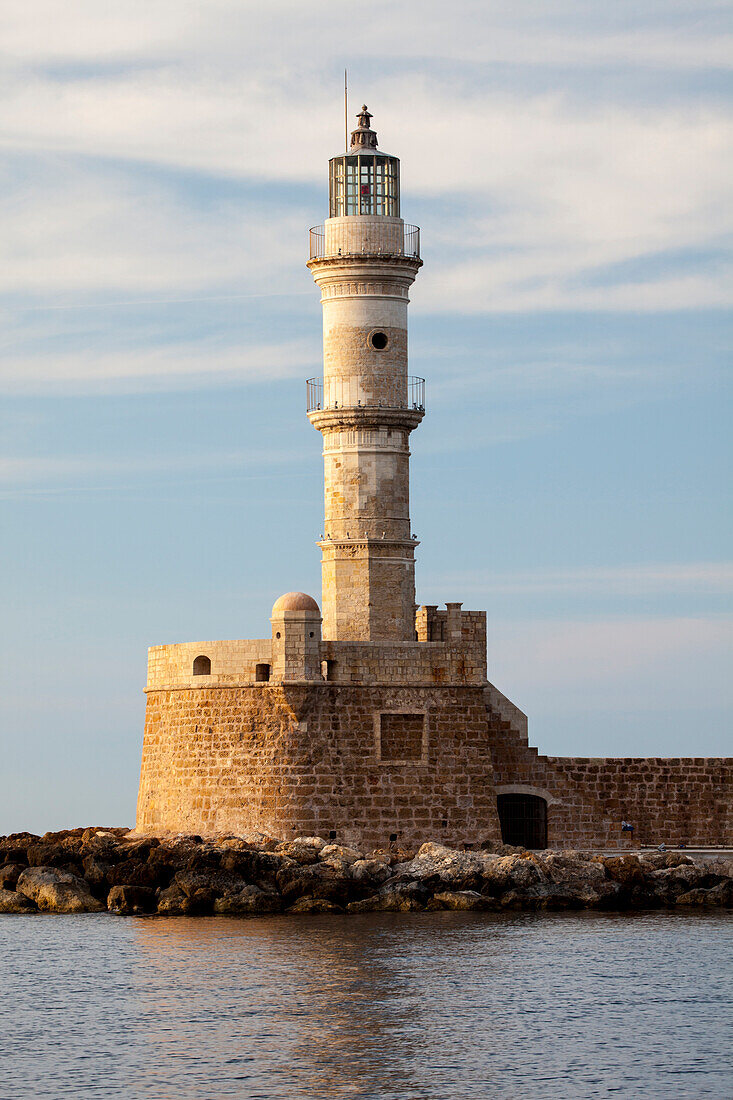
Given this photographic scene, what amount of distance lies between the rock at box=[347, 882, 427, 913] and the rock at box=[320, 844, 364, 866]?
725 millimetres

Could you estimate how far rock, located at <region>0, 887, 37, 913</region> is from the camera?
33406 millimetres

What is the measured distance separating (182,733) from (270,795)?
240 cm

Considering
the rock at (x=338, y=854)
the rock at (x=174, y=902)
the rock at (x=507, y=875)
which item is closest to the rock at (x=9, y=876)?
the rock at (x=174, y=902)

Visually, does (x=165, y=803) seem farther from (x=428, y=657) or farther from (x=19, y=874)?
(x=428, y=657)

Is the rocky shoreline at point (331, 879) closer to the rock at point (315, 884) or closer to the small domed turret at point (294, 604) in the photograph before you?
the rock at point (315, 884)

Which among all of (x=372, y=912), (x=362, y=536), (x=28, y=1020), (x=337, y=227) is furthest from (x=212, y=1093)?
(x=337, y=227)

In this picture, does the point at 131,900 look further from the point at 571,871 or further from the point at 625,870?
the point at 625,870

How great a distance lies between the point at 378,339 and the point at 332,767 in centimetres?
863

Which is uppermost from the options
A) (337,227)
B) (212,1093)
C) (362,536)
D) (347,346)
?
(337,227)

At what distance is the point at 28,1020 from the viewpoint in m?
24.1

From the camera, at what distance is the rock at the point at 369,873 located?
1235 inches

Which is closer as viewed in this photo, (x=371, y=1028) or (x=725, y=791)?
(x=371, y=1028)

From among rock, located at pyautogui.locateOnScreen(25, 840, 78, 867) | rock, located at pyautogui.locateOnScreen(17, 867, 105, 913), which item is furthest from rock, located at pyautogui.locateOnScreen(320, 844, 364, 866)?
rock, located at pyautogui.locateOnScreen(25, 840, 78, 867)

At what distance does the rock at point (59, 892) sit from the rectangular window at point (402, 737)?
564 centimetres
